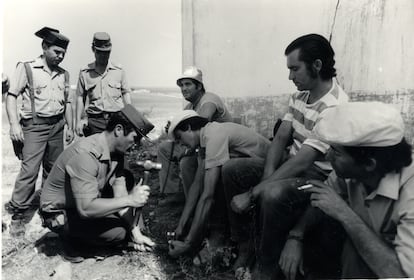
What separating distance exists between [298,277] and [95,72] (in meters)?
2.00

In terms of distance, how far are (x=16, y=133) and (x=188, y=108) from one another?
48.8 inches

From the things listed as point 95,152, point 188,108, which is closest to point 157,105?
point 188,108

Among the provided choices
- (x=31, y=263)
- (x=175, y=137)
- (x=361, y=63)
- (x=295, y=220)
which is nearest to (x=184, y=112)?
(x=175, y=137)

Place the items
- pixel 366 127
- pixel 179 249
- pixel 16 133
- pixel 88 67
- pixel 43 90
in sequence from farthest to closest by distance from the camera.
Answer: pixel 43 90, pixel 88 67, pixel 16 133, pixel 179 249, pixel 366 127

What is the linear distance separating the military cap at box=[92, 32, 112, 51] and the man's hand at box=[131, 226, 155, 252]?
1.25 metres

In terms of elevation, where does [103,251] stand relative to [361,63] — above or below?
below

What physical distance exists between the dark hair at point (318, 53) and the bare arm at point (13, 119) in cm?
198

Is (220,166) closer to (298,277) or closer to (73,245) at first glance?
(298,277)

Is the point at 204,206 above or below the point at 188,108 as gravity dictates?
below

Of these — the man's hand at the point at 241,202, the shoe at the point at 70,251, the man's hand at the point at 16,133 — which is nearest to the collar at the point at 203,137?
the man's hand at the point at 241,202

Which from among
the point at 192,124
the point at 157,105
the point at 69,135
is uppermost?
the point at 157,105

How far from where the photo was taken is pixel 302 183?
226 centimetres

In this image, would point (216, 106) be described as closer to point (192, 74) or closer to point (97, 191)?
point (192, 74)

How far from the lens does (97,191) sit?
8.21ft
